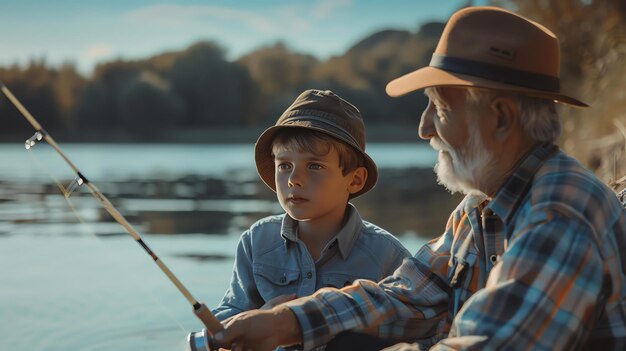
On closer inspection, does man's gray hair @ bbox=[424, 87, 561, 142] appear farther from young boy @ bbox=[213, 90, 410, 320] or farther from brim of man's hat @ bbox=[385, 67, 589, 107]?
young boy @ bbox=[213, 90, 410, 320]

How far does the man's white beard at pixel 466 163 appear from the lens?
1.93 metres

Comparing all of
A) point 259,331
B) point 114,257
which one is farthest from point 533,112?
point 114,257

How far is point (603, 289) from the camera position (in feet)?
5.61

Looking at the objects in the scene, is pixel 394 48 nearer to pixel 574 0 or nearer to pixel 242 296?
pixel 574 0

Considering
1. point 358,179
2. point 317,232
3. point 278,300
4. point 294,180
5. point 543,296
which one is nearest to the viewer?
point 543,296

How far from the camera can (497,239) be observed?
2000 millimetres

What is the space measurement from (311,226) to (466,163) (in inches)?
46.7

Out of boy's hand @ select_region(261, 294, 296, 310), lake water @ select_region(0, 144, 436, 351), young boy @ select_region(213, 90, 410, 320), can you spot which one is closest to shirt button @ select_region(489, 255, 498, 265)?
boy's hand @ select_region(261, 294, 296, 310)

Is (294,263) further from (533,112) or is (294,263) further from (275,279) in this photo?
(533,112)

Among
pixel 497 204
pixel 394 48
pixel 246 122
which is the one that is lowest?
pixel 246 122

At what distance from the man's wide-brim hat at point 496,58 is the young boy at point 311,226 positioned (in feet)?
3.17

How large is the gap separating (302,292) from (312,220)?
0.27 metres

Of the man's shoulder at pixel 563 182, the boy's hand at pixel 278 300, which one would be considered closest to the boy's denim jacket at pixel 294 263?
the boy's hand at pixel 278 300

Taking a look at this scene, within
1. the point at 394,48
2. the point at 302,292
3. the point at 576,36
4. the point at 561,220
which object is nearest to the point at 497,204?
the point at 561,220
